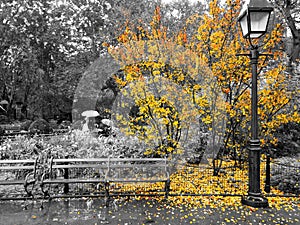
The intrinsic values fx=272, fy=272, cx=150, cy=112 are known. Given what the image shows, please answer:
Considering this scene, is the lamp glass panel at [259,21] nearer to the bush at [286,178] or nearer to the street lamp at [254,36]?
the street lamp at [254,36]

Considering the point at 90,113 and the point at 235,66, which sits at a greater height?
the point at 235,66

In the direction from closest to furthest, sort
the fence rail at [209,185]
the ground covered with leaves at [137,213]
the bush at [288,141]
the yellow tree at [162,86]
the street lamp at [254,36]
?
the ground covered with leaves at [137,213] → the street lamp at [254,36] → the fence rail at [209,185] → the yellow tree at [162,86] → the bush at [288,141]

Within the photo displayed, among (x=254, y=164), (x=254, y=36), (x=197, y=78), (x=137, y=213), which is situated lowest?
(x=137, y=213)

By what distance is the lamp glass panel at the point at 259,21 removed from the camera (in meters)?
4.54

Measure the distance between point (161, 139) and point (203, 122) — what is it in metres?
1.23

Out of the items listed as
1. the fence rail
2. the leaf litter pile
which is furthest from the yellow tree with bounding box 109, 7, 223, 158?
the leaf litter pile

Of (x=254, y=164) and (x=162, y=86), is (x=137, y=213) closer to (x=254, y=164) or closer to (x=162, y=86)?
(x=254, y=164)

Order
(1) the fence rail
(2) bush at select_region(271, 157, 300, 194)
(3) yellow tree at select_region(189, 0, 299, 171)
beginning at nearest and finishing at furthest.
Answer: (1) the fence rail < (2) bush at select_region(271, 157, 300, 194) < (3) yellow tree at select_region(189, 0, 299, 171)

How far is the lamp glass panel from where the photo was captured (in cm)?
454

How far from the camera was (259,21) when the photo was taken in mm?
4562

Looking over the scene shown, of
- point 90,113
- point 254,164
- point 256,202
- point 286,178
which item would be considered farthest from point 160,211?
point 90,113

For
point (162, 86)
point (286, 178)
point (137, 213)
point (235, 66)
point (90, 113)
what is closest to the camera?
point (137, 213)

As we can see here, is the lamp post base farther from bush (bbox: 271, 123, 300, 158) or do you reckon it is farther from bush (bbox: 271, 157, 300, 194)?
bush (bbox: 271, 123, 300, 158)

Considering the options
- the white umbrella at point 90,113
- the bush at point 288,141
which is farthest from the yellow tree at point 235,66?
the white umbrella at point 90,113
